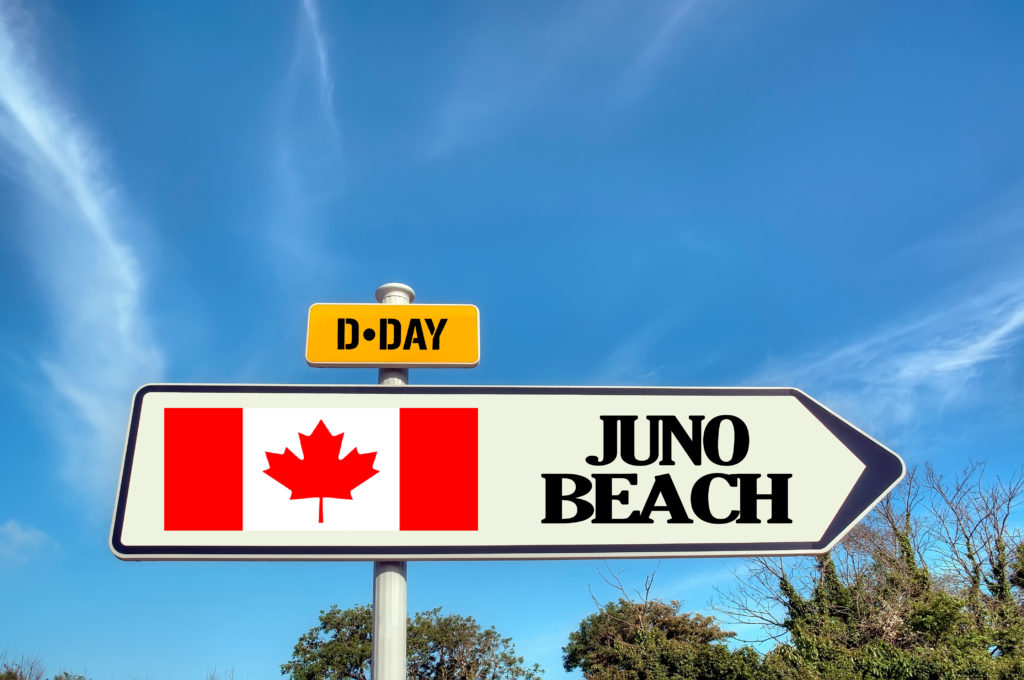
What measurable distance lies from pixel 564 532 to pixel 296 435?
4.31 ft

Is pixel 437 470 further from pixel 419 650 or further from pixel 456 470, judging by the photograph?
pixel 419 650

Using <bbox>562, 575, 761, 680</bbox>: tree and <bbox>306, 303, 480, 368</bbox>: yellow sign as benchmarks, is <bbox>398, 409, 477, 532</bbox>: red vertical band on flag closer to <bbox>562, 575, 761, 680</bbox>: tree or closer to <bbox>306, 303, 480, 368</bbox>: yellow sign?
<bbox>306, 303, 480, 368</bbox>: yellow sign

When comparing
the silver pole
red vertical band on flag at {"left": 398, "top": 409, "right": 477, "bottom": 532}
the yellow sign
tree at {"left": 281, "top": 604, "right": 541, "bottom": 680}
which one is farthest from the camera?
tree at {"left": 281, "top": 604, "right": 541, "bottom": 680}

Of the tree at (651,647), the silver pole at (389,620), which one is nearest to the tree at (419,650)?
the tree at (651,647)

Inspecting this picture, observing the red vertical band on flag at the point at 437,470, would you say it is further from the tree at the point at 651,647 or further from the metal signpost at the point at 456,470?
the tree at the point at 651,647

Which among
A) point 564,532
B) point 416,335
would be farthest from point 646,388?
point 416,335

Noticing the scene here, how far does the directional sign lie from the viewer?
3207 mm

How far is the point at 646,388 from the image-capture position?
Answer: 354 centimetres

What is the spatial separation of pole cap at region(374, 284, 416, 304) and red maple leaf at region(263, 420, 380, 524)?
696 mm

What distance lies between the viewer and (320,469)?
329 centimetres

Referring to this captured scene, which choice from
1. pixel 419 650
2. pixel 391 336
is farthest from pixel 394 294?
pixel 419 650

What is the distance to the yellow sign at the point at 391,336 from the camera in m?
3.49

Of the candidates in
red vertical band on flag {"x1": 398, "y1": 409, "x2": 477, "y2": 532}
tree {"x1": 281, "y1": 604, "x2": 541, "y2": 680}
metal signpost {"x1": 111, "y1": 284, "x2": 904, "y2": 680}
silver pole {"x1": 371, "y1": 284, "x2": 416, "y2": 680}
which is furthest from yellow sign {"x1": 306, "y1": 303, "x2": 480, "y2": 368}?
tree {"x1": 281, "y1": 604, "x2": 541, "y2": 680}

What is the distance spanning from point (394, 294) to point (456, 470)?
3.01 ft
